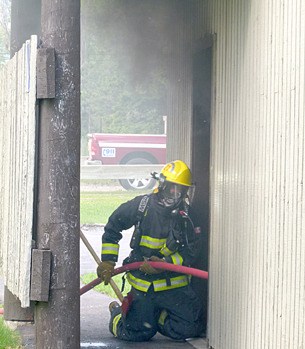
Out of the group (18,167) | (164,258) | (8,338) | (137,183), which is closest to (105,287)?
(164,258)

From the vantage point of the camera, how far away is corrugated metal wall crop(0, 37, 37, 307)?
5832 millimetres

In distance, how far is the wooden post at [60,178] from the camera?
575 cm

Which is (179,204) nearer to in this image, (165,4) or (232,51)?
(232,51)

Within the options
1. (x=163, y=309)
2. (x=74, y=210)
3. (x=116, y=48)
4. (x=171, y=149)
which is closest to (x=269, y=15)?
(x=74, y=210)

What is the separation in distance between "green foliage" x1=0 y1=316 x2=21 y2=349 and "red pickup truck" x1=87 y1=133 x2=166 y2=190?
18.4 metres

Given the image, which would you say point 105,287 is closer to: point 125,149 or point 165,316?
point 165,316

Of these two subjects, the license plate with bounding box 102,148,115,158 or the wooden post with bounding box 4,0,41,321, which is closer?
the wooden post with bounding box 4,0,41,321

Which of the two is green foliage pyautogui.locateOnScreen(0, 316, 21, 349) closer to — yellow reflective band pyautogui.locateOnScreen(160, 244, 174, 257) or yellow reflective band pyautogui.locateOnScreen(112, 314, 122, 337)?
yellow reflective band pyautogui.locateOnScreen(112, 314, 122, 337)

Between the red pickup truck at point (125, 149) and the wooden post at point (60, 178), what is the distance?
66.2ft

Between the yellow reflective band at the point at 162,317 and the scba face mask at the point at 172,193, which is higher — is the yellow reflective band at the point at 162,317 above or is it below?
below

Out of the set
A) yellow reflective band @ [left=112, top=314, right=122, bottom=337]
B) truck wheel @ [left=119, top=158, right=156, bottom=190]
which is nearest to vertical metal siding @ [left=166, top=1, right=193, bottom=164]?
yellow reflective band @ [left=112, top=314, right=122, bottom=337]

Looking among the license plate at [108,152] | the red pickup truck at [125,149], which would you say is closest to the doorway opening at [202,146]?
the red pickup truck at [125,149]

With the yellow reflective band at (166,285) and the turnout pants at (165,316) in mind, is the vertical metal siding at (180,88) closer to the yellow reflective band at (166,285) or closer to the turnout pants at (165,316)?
the yellow reflective band at (166,285)

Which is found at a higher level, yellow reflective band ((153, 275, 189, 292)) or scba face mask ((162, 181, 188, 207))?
scba face mask ((162, 181, 188, 207))
